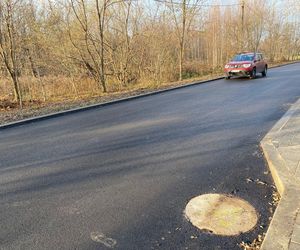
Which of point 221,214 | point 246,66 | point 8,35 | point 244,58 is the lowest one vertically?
point 221,214

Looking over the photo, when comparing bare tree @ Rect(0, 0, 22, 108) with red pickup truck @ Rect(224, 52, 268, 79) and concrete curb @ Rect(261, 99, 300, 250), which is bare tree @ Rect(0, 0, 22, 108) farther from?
red pickup truck @ Rect(224, 52, 268, 79)

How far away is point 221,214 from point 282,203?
2.46ft

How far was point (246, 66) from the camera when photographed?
18.6m

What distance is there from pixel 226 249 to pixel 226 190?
1271 mm

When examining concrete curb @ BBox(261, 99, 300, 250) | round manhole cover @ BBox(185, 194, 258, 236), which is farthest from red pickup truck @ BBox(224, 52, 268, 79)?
round manhole cover @ BBox(185, 194, 258, 236)

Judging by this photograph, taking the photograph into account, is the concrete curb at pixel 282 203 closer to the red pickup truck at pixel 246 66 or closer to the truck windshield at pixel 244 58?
the red pickup truck at pixel 246 66

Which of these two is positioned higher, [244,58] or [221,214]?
[244,58]

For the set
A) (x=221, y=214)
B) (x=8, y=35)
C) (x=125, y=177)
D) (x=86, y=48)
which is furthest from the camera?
(x=86, y=48)

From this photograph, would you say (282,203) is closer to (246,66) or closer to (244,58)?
(246,66)

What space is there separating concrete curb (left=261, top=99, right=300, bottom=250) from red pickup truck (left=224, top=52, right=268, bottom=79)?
1402 cm

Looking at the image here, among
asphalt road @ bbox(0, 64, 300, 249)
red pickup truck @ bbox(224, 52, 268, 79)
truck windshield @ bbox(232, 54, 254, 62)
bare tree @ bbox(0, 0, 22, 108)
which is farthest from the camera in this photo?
truck windshield @ bbox(232, 54, 254, 62)

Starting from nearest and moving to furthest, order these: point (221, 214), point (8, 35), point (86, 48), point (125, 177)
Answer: point (221, 214)
point (125, 177)
point (8, 35)
point (86, 48)

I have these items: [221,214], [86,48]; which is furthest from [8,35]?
[221,214]

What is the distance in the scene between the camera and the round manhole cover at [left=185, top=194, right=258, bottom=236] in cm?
317
